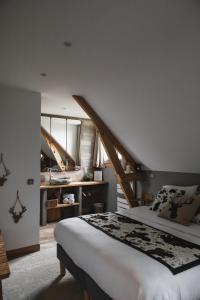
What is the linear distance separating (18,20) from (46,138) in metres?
3.16

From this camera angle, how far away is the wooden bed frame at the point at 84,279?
1.72 meters

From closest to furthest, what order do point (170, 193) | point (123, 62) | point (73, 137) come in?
point (123, 62) → point (170, 193) → point (73, 137)

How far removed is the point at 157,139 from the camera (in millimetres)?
3178

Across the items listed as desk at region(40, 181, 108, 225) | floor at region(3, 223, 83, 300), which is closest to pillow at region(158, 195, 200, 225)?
floor at region(3, 223, 83, 300)

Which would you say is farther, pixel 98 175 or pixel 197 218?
pixel 98 175

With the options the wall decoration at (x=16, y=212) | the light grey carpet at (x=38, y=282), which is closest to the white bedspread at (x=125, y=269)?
the light grey carpet at (x=38, y=282)

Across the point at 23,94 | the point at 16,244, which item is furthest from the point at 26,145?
the point at 16,244

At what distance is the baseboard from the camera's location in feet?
9.91

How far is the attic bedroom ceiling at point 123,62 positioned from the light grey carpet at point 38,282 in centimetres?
222

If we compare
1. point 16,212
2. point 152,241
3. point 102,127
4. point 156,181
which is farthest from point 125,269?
point 102,127

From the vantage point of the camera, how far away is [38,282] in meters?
2.42

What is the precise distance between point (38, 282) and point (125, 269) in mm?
1443

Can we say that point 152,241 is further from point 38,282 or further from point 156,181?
point 156,181

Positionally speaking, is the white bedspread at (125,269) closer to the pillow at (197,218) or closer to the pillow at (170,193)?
the pillow at (197,218)
